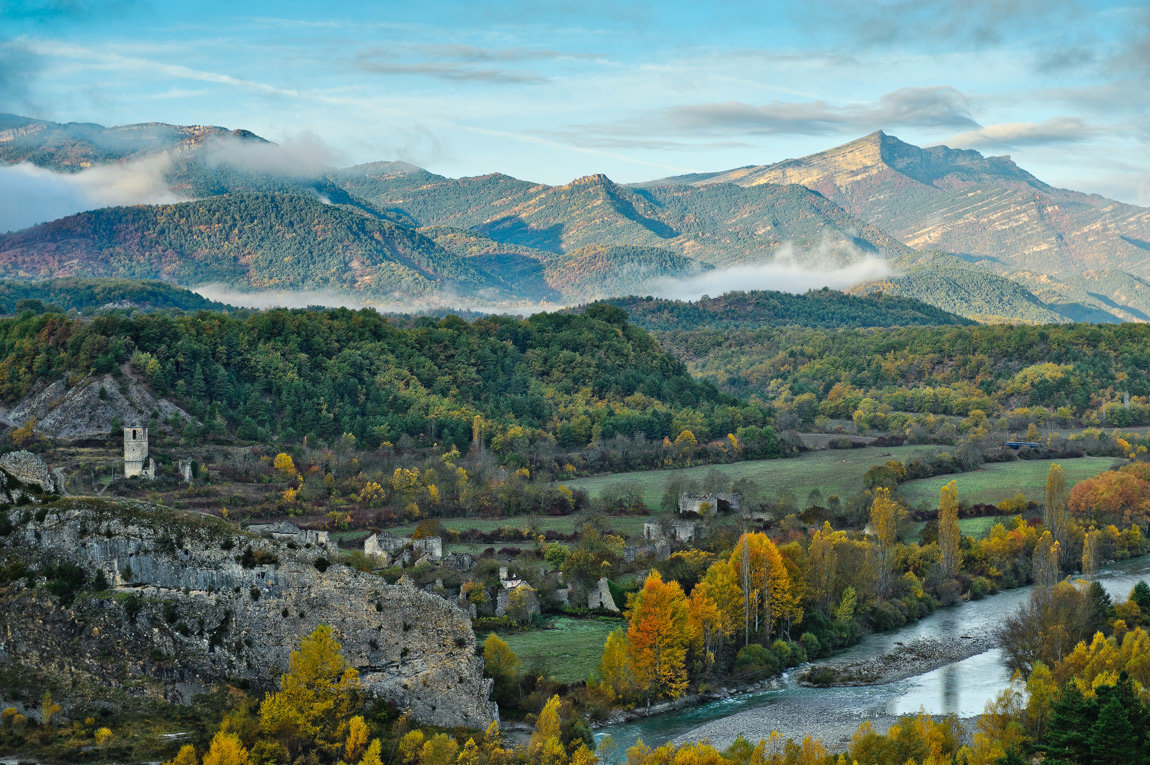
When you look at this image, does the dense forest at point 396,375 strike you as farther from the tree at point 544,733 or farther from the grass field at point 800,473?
the tree at point 544,733

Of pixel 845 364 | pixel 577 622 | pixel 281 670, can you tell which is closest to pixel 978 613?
pixel 577 622

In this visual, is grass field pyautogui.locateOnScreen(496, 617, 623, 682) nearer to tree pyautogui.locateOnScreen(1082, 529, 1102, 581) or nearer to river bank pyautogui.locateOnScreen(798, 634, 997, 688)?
river bank pyautogui.locateOnScreen(798, 634, 997, 688)

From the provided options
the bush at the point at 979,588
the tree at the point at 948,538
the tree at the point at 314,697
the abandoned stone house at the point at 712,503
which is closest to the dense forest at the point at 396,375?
the abandoned stone house at the point at 712,503

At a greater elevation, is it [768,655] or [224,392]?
[224,392]

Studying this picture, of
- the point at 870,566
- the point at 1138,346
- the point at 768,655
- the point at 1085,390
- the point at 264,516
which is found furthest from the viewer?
the point at 1138,346

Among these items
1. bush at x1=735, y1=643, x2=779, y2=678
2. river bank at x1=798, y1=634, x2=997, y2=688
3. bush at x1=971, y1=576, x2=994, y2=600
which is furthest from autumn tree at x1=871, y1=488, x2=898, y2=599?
bush at x1=735, y1=643, x2=779, y2=678

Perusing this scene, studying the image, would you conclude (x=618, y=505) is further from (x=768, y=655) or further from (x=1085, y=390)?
(x=1085, y=390)
